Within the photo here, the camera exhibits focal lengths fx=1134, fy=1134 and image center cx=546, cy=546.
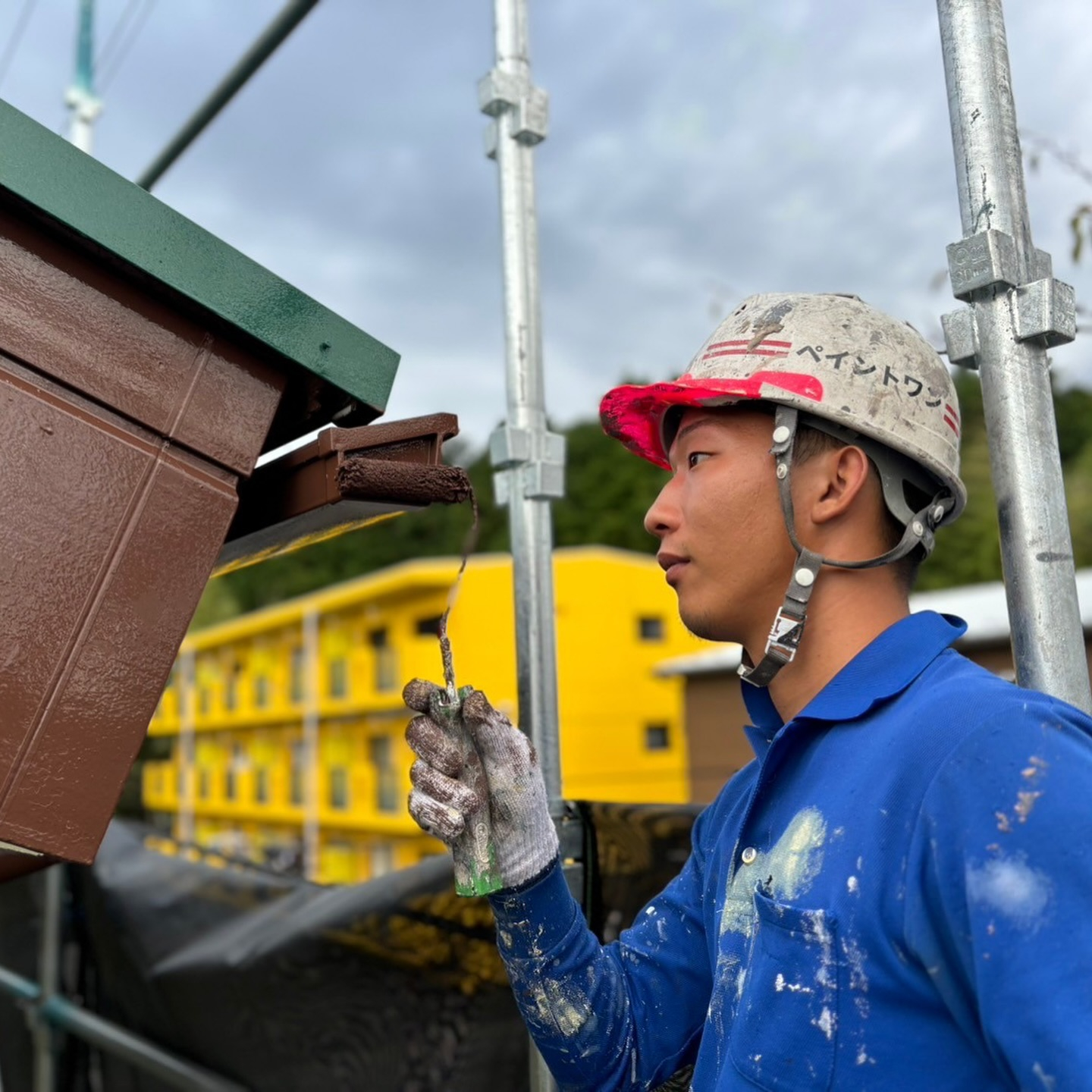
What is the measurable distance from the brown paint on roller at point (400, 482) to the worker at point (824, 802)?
0.33 m

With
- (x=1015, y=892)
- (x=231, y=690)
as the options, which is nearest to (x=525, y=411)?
(x=1015, y=892)

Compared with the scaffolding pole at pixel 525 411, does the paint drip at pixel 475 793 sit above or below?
below

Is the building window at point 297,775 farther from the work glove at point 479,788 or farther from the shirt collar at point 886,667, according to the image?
the shirt collar at point 886,667

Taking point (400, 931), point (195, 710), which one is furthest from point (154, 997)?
point (195, 710)

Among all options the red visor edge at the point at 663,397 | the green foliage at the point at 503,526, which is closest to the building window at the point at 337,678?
the green foliage at the point at 503,526

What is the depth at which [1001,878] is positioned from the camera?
49.1 inches

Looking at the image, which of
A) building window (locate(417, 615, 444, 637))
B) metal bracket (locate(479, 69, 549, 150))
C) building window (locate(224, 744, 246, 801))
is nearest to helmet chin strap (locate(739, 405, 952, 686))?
metal bracket (locate(479, 69, 549, 150))

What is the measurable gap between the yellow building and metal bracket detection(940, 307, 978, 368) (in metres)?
23.9

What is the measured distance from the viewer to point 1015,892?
1234 millimetres

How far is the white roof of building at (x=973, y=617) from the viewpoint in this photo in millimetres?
12602

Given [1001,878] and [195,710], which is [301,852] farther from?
[1001,878]

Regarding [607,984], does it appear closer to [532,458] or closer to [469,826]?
[469,826]

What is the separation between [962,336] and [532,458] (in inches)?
45.5

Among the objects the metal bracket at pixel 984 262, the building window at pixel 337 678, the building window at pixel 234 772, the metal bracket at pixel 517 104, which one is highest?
the building window at pixel 337 678
